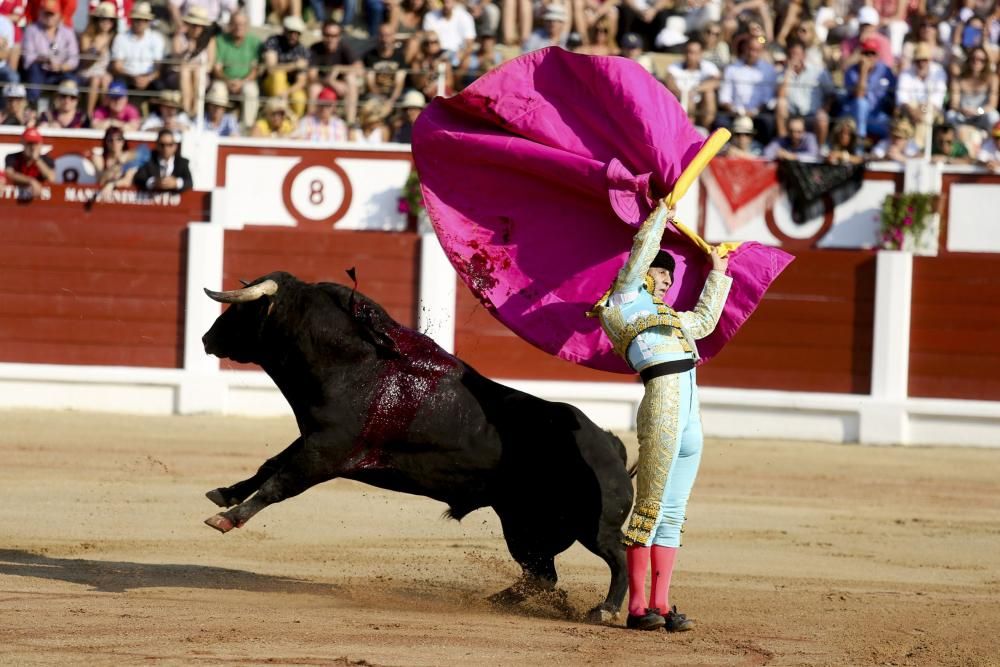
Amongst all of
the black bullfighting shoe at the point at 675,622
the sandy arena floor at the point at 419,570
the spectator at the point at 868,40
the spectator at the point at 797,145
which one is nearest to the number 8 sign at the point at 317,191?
the sandy arena floor at the point at 419,570

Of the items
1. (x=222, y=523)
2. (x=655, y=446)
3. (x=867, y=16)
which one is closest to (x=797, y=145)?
(x=867, y=16)

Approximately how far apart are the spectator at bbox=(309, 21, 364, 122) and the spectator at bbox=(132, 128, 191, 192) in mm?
1039

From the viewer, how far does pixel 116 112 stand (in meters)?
10.9

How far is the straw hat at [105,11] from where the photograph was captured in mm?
11367

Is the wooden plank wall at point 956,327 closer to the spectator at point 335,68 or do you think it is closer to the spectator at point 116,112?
the spectator at point 335,68

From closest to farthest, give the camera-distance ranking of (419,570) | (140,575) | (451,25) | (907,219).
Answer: (140,575), (419,570), (907,219), (451,25)

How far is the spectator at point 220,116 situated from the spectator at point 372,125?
2.71 ft

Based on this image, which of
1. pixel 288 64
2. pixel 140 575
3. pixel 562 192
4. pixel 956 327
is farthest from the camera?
pixel 288 64

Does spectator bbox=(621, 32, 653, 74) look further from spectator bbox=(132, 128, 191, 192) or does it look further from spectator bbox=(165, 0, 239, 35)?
spectator bbox=(132, 128, 191, 192)

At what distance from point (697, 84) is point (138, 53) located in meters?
4.02

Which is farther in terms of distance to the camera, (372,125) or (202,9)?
(202,9)

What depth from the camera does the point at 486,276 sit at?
534cm

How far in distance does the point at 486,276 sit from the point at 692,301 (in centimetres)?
71

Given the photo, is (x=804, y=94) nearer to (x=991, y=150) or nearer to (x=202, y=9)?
(x=991, y=150)
